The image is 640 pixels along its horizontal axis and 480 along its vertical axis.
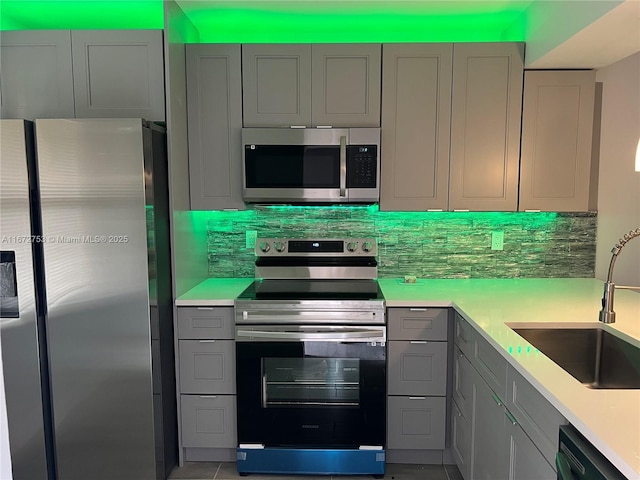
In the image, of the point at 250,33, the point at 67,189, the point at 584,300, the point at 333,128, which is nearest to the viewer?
the point at 67,189

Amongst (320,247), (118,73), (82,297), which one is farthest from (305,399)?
(118,73)

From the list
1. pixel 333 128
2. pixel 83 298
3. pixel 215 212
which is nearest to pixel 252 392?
pixel 83 298

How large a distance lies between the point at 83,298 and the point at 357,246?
1.57 meters

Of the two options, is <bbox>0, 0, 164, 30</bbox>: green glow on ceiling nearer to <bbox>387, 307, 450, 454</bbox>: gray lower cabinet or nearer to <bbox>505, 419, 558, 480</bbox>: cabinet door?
<bbox>387, 307, 450, 454</bbox>: gray lower cabinet

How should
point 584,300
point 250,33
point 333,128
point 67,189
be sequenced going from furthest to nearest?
point 250,33
point 333,128
point 584,300
point 67,189

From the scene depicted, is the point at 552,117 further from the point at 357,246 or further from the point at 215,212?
the point at 215,212

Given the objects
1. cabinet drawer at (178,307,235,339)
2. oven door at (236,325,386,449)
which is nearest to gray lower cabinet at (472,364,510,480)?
oven door at (236,325,386,449)

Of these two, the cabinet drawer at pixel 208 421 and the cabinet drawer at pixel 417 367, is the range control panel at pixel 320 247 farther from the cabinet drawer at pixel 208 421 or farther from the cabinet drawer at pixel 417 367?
the cabinet drawer at pixel 208 421

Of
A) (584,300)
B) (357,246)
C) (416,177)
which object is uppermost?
(416,177)

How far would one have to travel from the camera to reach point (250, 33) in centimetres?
281

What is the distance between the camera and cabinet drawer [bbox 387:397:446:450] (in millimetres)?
2383

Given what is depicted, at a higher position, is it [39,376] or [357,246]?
[357,246]

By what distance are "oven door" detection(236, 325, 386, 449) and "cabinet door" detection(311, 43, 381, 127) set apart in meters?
1.19

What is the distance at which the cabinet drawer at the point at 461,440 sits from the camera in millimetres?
2090
